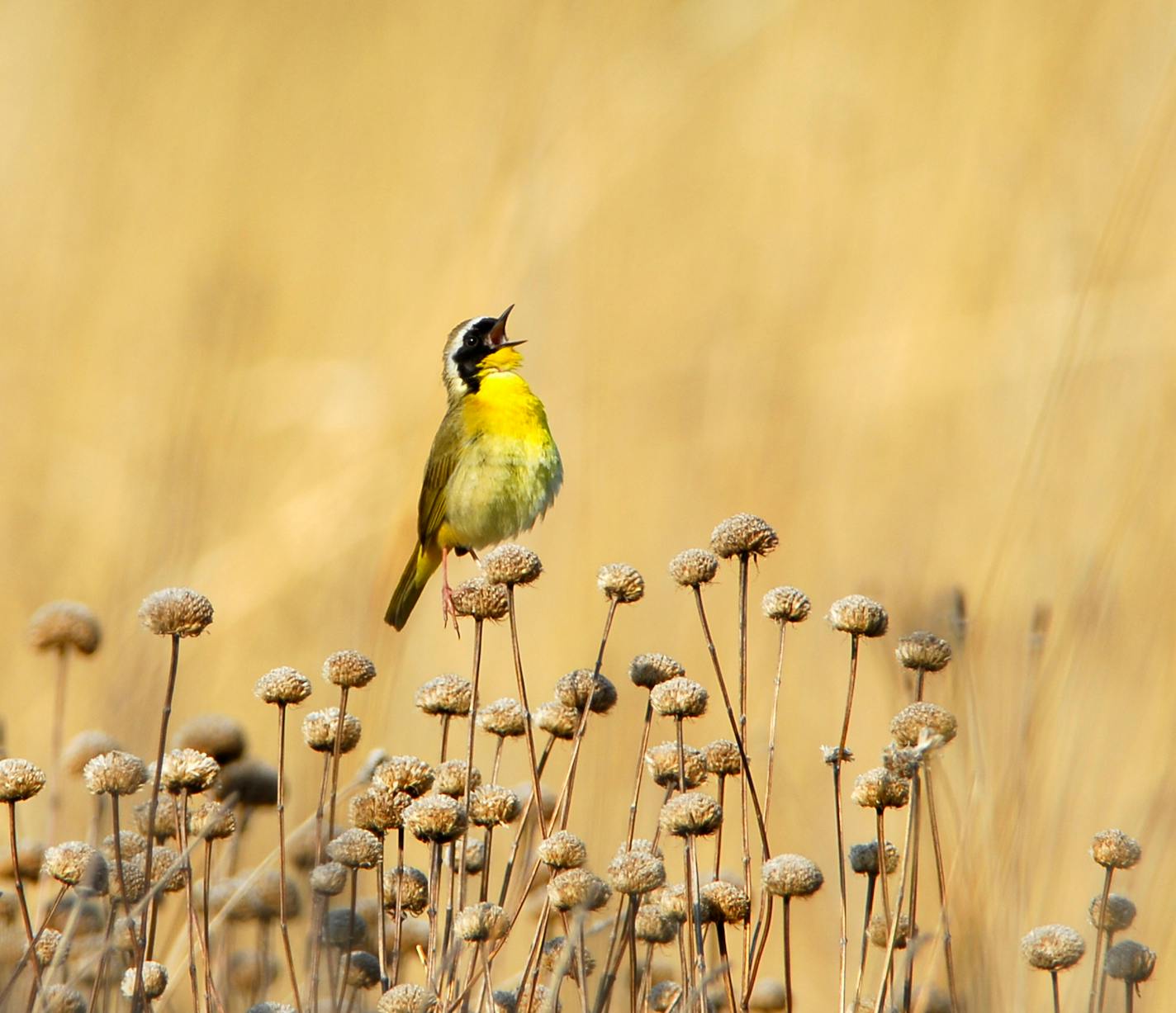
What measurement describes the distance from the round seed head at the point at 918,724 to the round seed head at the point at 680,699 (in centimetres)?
25

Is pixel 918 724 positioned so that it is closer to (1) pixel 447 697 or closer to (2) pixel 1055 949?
(2) pixel 1055 949

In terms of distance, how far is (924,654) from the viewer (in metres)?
1.96

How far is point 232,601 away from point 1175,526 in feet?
9.88

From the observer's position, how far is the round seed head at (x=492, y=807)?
78.7 inches

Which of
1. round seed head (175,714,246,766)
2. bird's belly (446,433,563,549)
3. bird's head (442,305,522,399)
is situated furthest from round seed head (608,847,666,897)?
bird's head (442,305,522,399)

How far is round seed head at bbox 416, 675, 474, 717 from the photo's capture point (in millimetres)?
2119

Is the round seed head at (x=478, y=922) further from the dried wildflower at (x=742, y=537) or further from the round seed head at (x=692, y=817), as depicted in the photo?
the dried wildflower at (x=742, y=537)

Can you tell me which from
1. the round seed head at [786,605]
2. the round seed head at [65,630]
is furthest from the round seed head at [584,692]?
the round seed head at [65,630]

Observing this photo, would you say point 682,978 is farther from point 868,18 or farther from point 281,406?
point 868,18

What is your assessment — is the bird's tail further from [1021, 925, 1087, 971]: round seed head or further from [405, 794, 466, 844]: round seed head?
[1021, 925, 1087, 971]: round seed head

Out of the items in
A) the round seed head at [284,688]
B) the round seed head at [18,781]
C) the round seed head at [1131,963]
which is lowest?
the round seed head at [1131,963]

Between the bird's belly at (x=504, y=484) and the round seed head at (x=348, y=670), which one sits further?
the bird's belly at (x=504, y=484)

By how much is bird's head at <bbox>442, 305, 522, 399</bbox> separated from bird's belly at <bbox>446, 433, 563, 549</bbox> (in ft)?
1.65

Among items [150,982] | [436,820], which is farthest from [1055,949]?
[150,982]
